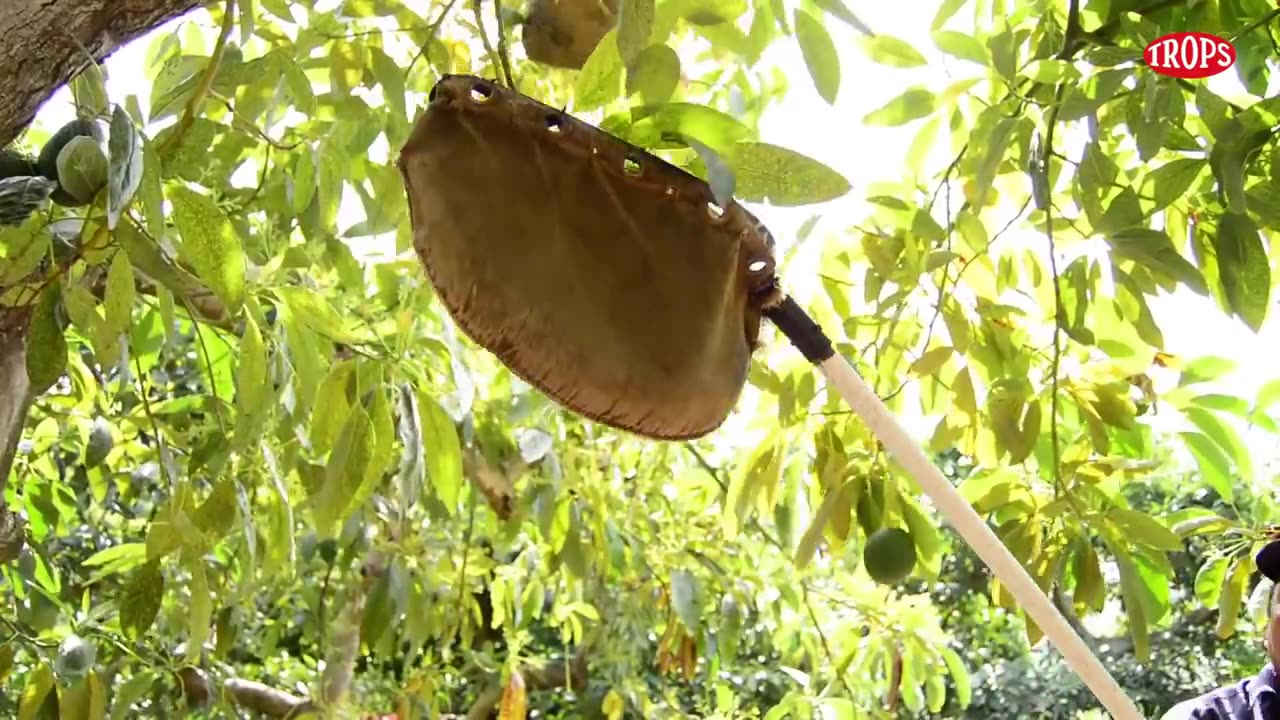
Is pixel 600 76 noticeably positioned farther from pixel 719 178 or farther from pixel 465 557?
pixel 465 557

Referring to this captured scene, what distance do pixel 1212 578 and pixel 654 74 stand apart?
766 millimetres

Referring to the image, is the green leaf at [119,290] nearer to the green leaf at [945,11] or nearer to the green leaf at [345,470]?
the green leaf at [345,470]

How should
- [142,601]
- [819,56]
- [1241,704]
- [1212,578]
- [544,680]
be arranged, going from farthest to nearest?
1. [544,680]
2. [1241,704]
3. [1212,578]
4. [142,601]
5. [819,56]

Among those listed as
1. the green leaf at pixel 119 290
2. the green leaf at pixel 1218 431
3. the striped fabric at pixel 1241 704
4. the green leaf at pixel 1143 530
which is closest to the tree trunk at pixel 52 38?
the green leaf at pixel 119 290

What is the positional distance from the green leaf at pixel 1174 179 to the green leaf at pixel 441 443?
0.50 metres

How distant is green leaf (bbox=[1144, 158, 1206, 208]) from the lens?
74 centimetres

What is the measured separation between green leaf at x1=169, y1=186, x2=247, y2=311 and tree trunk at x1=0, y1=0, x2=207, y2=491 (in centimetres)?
8

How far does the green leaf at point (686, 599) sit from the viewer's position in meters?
1.38

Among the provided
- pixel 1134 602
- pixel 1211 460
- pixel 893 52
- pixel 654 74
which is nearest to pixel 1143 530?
pixel 1134 602

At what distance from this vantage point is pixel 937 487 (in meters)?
0.57

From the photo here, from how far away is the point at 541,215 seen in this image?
0.51 meters

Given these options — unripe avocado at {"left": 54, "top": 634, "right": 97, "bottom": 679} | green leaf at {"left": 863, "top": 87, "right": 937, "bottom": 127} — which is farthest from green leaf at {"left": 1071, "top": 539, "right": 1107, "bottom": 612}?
unripe avocado at {"left": 54, "top": 634, "right": 97, "bottom": 679}

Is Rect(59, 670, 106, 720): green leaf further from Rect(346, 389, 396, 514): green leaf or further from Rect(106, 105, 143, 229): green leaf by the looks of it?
Rect(106, 105, 143, 229): green leaf

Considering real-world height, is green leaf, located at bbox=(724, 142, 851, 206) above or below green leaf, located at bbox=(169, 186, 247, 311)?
above
